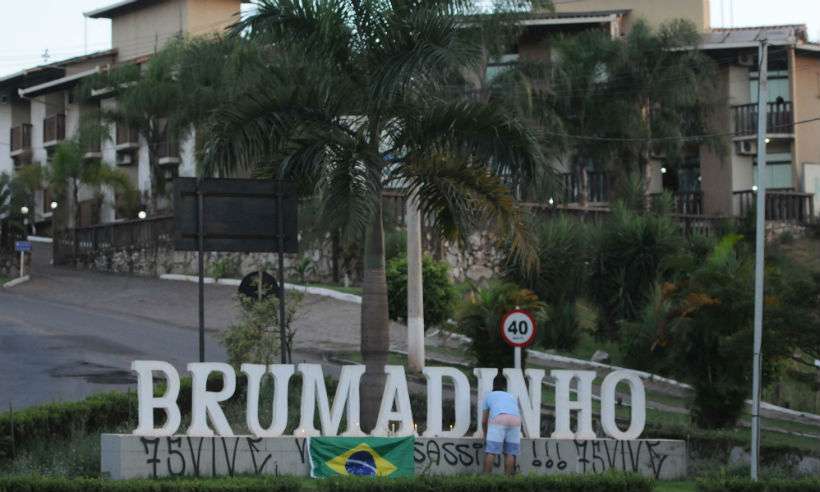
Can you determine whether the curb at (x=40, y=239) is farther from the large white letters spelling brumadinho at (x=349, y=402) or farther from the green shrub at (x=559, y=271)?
the large white letters spelling brumadinho at (x=349, y=402)

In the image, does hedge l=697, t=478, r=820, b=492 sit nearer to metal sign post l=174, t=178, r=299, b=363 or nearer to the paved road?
metal sign post l=174, t=178, r=299, b=363

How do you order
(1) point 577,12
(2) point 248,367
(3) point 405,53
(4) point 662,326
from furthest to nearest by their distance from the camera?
(1) point 577,12, (4) point 662,326, (3) point 405,53, (2) point 248,367

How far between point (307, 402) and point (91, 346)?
14683 millimetres

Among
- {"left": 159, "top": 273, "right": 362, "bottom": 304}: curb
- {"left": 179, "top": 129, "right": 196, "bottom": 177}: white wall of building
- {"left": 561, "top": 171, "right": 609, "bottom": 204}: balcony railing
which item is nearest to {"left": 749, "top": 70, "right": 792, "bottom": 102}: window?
{"left": 561, "top": 171, "right": 609, "bottom": 204}: balcony railing

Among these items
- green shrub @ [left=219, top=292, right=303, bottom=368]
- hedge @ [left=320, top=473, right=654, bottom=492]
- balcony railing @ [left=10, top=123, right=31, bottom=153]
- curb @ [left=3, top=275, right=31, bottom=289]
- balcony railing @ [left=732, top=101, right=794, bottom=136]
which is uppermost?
balcony railing @ [left=10, top=123, right=31, bottom=153]

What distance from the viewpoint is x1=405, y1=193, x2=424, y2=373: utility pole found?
2838 centimetres

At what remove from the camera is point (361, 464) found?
18.2m

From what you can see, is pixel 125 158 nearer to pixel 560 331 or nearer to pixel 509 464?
pixel 560 331

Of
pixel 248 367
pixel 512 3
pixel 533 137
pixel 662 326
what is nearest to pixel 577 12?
pixel 512 3

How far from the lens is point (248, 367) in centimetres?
1830

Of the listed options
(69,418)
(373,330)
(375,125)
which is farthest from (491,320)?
(69,418)

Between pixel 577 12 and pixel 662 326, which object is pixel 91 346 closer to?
pixel 662 326

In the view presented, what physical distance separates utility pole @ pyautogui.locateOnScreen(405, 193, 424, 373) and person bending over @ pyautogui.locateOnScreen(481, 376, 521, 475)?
399 inches

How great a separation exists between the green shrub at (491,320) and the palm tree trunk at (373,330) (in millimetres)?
7685
